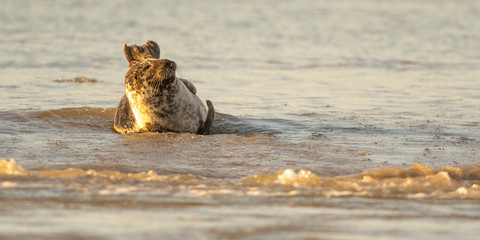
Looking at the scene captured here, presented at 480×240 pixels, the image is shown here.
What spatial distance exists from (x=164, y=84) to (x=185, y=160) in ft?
4.73

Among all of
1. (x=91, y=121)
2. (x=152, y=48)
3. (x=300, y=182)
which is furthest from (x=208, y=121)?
(x=300, y=182)

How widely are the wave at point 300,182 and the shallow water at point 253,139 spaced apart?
2 cm

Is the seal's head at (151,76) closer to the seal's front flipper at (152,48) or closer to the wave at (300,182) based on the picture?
the seal's front flipper at (152,48)

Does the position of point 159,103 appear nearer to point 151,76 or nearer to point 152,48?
point 151,76

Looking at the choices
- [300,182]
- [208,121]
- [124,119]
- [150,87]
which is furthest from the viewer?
[124,119]

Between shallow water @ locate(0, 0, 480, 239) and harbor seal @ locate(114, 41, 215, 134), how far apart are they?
0.22 m

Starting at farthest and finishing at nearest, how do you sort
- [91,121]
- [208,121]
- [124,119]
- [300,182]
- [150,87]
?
[91,121] < [124,119] < [208,121] < [150,87] < [300,182]

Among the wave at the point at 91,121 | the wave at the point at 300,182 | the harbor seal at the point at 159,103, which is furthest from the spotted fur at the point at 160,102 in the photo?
the wave at the point at 300,182

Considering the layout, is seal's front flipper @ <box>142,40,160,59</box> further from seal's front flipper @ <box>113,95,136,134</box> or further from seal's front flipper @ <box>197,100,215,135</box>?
seal's front flipper @ <box>197,100,215,135</box>

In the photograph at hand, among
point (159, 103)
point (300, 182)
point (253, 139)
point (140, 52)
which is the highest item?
point (140, 52)

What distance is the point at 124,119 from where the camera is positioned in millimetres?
8102

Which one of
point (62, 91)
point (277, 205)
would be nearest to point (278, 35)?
point (62, 91)

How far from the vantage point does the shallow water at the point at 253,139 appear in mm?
4406

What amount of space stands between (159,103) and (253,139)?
40.4 inches
